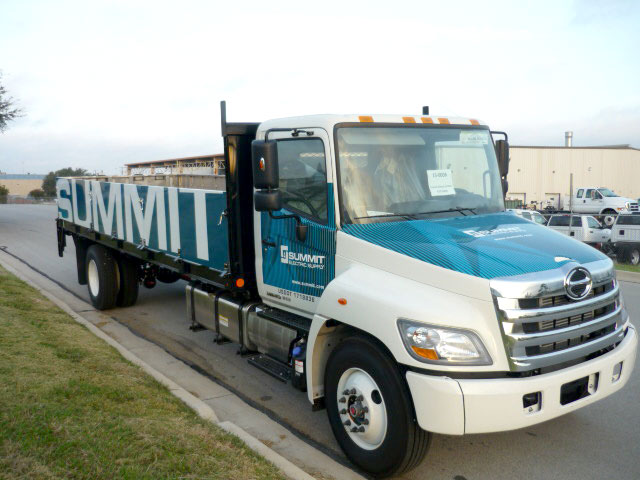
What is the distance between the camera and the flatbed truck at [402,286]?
3.64m

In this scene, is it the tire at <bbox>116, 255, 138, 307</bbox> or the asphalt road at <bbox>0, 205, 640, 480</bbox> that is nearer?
the asphalt road at <bbox>0, 205, 640, 480</bbox>

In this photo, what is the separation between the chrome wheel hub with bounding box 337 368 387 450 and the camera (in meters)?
4.05

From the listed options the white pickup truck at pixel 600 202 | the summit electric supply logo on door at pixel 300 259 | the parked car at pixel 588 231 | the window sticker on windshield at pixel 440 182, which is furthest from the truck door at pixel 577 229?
the summit electric supply logo on door at pixel 300 259

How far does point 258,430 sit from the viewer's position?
5.15 m

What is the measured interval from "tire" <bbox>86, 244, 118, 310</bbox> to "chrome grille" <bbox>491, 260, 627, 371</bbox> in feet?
24.8

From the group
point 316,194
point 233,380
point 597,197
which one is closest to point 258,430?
point 233,380

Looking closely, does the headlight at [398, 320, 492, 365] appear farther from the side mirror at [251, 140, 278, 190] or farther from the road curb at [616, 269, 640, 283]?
the road curb at [616, 269, 640, 283]

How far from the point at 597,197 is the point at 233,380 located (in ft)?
112

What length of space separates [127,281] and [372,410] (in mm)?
6863

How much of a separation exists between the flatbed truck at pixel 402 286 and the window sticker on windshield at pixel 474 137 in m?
0.01

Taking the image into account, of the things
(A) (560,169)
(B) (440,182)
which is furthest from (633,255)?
(A) (560,169)

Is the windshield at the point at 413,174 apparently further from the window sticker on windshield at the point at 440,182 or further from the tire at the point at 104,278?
the tire at the point at 104,278

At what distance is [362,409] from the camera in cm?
412

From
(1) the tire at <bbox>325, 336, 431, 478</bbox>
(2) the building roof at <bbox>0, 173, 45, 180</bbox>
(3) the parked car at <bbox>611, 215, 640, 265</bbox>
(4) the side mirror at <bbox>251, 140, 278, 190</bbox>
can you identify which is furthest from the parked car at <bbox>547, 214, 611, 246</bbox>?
(2) the building roof at <bbox>0, 173, 45, 180</bbox>
